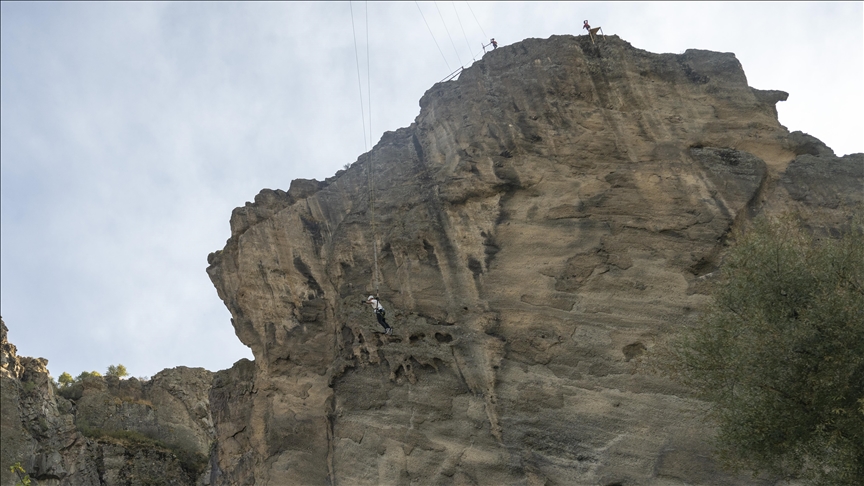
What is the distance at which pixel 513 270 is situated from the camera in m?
21.6

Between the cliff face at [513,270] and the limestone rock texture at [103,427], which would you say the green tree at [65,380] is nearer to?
the limestone rock texture at [103,427]

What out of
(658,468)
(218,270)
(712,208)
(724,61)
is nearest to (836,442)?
(658,468)

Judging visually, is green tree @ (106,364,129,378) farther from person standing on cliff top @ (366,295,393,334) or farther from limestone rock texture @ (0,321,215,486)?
person standing on cliff top @ (366,295,393,334)

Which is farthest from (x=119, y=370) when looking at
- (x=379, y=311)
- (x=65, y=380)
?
(x=379, y=311)

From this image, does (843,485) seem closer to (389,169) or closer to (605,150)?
(605,150)

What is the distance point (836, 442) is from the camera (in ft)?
45.9

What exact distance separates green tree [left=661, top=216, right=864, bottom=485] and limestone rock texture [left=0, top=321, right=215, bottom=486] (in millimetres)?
24592

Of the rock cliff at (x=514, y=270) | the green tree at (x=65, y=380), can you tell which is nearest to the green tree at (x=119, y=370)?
the green tree at (x=65, y=380)

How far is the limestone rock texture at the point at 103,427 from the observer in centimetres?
3189

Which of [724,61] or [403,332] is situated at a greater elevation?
[724,61]

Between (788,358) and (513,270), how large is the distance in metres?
8.25

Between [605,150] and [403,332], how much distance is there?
718cm

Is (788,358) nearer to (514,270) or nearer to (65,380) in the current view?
(514,270)

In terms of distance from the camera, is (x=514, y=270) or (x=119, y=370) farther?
(x=119, y=370)
